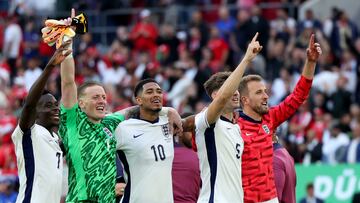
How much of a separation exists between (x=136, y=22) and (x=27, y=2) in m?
3.30

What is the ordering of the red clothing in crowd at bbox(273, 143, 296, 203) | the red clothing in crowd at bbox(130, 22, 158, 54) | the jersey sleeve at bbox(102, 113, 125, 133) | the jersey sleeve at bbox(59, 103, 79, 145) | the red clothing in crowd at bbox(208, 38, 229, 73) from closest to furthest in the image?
the jersey sleeve at bbox(59, 103, 79, 145) → the jersey sleeve at bbox(102, 113, 125, 133) → the red clothing in crowd at bbox(273, 143, 296, 203) → the red clothing in crowd at bbox(208, 38, 229, 73) → the red clothing in crowd at bbox(130, 22, 158, 54)

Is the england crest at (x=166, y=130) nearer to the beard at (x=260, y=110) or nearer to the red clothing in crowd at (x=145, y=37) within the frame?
the beard at (x=260, y=110)

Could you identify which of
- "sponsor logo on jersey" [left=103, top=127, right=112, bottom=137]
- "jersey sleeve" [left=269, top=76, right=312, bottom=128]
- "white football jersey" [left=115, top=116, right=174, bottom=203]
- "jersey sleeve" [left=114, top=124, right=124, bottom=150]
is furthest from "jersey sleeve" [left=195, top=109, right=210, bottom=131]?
"jersey sleeve" [left=269, top=76, right=312, bottom=128]

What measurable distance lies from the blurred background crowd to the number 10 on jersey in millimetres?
8425

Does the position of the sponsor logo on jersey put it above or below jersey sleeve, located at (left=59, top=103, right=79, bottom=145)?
below

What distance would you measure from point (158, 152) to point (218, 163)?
0.61 metres

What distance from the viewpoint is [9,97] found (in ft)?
89.1

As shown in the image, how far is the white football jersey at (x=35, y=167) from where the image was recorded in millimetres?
12047

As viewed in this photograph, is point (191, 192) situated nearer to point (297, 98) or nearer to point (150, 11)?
point (297, 98)

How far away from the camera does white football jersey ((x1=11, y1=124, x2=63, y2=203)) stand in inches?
474

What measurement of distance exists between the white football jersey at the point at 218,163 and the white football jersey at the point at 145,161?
36 cm

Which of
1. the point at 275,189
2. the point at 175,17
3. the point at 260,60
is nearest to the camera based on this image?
the point at 275,189

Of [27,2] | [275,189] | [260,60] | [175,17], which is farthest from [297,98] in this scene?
[27,2]

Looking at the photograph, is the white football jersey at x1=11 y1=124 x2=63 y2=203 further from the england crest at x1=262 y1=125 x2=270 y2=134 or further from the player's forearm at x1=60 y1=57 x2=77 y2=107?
the england crest at x1=262 y1=125 x2=270 y2=134
